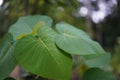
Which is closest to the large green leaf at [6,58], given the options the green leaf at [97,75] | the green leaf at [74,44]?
the green leaf at [74,44]

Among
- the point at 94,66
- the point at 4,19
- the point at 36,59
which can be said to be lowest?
the point at 4,19

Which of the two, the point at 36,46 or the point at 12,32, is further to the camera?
the point at 12,32

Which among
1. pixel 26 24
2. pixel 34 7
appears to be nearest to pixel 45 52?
pixel 26 24

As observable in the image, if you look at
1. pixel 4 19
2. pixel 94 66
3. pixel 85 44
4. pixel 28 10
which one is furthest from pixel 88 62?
pixel 4 19

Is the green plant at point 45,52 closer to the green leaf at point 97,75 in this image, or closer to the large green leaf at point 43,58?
the large green leaf at point 43,58

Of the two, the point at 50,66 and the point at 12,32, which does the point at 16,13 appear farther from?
the point at 50,66

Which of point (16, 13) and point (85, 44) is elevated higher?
point (85, 44)
